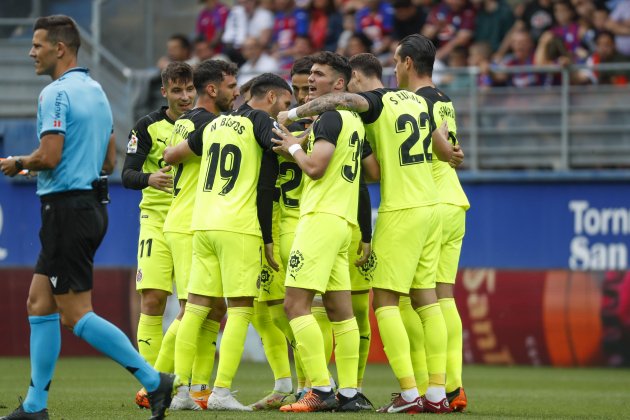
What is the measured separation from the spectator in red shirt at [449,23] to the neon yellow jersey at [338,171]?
29.5 feet

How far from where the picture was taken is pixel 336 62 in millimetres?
8812

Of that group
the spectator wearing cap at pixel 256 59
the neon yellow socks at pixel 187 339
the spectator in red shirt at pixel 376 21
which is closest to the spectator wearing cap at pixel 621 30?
the spectator in red shirt at pixel 376 21

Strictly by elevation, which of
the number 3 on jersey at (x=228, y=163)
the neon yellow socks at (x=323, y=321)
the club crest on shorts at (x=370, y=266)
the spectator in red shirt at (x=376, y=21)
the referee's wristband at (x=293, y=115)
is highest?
the spectator in red shirt at (x=376, y=21)

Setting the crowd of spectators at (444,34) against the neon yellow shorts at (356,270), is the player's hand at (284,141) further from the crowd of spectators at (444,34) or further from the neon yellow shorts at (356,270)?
the crowd of spectators at (444,34)

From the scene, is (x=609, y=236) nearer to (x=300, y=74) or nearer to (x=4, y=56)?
(x=300, y=74)

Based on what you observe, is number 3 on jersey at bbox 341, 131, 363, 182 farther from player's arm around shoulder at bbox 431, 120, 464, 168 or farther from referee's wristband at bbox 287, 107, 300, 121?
player's arm around shoulder at bbox 431, 120, 464, 168

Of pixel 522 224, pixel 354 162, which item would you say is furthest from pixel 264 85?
pixel 522 224

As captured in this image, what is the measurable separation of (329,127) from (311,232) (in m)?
0.76

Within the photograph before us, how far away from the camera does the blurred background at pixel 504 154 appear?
14.9m

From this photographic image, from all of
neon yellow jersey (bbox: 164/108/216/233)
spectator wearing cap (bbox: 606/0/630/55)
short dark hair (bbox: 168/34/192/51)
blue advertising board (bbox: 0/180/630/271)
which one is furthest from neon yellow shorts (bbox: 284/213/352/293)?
short dark hair (bbox: 168/34/192/51)

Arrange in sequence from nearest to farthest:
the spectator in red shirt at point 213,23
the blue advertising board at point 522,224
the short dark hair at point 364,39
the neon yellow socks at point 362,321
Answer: the neon yellow socks at point 362,321 → the blue advertising board at point 522,224 → the short dark hair at point 364,39 → the spectator in red shirt at point 213,23

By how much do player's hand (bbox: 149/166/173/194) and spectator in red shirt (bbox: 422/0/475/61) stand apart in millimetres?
8708

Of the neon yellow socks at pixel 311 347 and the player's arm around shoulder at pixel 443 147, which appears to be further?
the player's arm around shoulder at pixel 443 147

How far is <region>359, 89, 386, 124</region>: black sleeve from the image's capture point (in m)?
8.83
